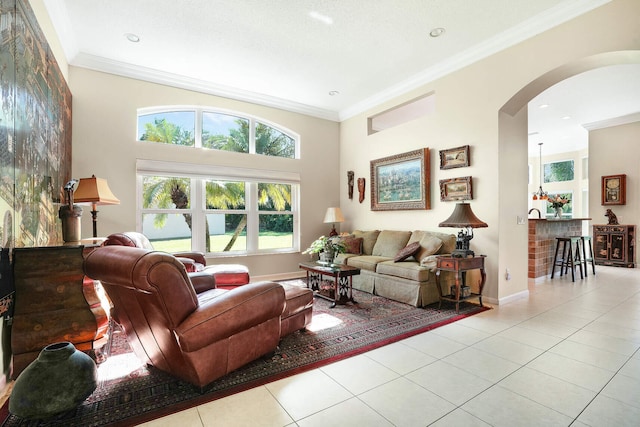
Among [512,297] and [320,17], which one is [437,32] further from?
[512,297]

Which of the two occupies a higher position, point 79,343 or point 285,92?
point 285,92

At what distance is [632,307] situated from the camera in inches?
146

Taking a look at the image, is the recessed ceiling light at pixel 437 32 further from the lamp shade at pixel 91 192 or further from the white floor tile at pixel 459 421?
the lamp shade at pixel 91 192

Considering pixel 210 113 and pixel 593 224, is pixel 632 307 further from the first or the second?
pixel 210 113

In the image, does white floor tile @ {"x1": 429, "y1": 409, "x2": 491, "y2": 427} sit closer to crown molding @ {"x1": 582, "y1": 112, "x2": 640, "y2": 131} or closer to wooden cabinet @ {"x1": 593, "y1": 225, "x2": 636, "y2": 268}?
wooden cabinet @ {"x1": 593, "y1": 225, "x2": 636, "y2": 268}

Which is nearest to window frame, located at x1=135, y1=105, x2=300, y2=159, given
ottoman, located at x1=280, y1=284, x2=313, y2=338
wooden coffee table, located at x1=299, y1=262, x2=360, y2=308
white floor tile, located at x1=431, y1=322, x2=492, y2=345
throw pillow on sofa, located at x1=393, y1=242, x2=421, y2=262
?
wooden coffee table, located at x1=299, y1=262, x2=360, y2=308

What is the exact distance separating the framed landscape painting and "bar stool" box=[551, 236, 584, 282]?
A: 2861 millimetres

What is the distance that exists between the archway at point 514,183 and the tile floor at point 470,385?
97 cm

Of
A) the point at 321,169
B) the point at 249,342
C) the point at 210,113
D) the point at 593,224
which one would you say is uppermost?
the point at 210,113

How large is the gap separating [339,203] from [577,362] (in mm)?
4640

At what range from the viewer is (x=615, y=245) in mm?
6824

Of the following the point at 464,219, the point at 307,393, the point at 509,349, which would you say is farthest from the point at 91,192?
the point at 509,349

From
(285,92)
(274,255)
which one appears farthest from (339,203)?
(285,92)

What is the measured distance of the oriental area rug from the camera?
1.75 metres
